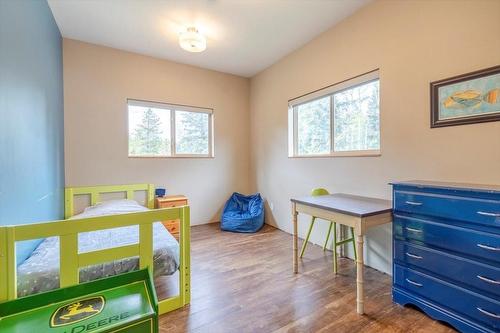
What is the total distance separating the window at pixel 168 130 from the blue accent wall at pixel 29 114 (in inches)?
39.5

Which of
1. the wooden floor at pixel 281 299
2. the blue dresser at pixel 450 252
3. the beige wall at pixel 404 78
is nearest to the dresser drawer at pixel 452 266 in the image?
the blue dresser at pixel 450 252

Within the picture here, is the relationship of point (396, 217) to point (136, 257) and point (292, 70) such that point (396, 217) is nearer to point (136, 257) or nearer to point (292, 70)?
point (136, 257)

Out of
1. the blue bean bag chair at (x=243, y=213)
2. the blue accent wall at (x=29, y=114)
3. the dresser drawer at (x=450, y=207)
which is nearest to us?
the dresser drawer at (x=450, y=207)

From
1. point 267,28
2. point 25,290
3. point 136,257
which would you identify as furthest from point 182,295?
point 267,28

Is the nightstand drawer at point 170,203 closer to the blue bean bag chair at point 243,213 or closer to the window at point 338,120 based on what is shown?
the blue bean bag chair at point 243,213

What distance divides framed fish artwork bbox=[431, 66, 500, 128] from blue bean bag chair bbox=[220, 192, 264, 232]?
2704mm

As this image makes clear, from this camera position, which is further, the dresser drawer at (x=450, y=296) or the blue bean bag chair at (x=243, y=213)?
the blue bean bag chair at (x=243, y=213)

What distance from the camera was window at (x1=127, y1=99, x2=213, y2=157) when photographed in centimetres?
371

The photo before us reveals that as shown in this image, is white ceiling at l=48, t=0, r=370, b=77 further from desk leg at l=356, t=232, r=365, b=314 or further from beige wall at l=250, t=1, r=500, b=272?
desk leg at l=356, t=232, r=365, b=314

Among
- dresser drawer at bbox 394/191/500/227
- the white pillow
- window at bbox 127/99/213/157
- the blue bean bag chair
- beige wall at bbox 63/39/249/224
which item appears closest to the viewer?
dresser drawer at bbox 394/191/500/227

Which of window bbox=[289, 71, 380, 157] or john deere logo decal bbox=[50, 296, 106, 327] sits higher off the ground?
window bbox=[289, 71, 380, 157]

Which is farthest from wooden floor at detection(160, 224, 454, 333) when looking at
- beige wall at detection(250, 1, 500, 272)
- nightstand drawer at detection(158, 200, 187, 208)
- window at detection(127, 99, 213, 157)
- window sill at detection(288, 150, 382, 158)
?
window at detection(127, 99, 213, 157)

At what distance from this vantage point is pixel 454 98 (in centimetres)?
186

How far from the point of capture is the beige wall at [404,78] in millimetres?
1750
